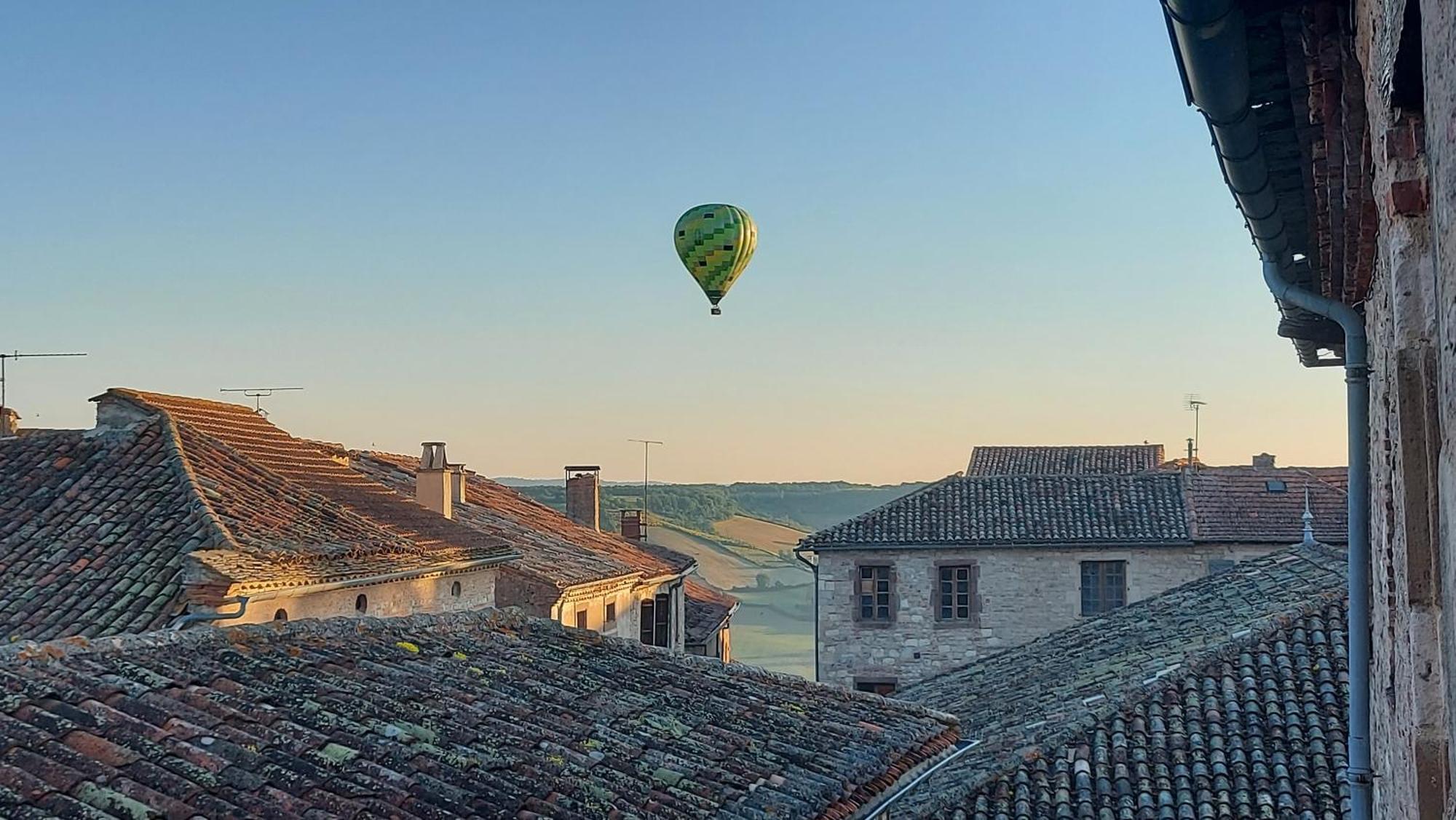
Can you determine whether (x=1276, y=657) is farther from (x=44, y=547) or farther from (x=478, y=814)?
(x=44, y=547)

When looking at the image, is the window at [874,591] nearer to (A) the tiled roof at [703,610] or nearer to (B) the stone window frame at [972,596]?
(B) the stone window frame at [972,596]

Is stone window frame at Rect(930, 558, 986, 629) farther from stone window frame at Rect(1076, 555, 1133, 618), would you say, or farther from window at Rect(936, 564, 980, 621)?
stone window frame at Rect(1076, 555, 1133, 618)

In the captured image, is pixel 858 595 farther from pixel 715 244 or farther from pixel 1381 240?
pixel 1381 240

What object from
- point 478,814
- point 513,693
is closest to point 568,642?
point 513,693

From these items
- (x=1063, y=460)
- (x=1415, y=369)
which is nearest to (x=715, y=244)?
(x=1415, y=369)

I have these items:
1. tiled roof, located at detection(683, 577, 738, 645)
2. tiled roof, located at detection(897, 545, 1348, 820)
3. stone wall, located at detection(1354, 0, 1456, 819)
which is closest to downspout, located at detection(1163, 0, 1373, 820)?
stone wall, located at detection(1354, 0, 1456, 819)

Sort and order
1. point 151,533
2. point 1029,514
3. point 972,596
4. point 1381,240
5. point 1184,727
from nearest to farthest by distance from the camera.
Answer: point 1381,240, point 1184,727, point 151,533, point 972,596, point 1029,514
